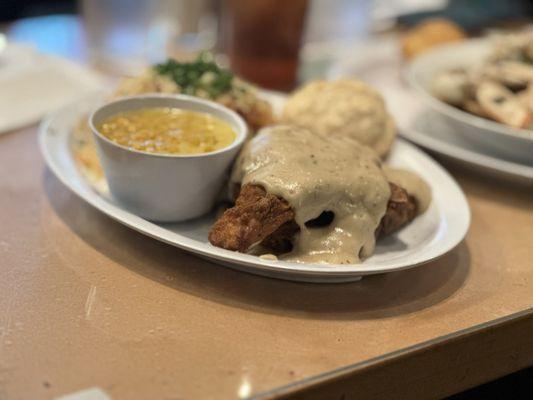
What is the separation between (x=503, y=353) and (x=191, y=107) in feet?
3.13

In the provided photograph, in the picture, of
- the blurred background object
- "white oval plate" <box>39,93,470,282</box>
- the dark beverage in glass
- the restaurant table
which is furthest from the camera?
the blurred background object

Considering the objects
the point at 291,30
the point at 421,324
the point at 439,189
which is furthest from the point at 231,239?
the point at 291,30

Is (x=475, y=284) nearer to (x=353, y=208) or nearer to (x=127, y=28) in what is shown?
(x=353, y=208)

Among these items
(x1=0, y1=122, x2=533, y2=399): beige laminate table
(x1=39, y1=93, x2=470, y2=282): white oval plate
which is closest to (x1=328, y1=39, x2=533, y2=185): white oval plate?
(x1=39, y1=93, x2=470, y2=282): white oval plate

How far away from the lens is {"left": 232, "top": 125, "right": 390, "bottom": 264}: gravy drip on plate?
1.28 metres

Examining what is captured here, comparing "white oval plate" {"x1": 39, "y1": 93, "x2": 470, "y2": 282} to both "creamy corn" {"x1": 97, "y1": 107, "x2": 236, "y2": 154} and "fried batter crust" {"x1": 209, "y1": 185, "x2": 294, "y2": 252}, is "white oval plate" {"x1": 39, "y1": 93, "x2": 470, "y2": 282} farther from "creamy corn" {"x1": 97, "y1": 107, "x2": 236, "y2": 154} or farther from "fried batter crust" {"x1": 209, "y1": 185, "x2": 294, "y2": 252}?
"creamy corn" {"x1": 97, "y1": 107, "x2": 236, "y2": 154}

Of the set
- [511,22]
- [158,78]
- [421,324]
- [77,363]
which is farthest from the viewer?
[511,22]

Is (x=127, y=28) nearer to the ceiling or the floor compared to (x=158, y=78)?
nearer to the floor

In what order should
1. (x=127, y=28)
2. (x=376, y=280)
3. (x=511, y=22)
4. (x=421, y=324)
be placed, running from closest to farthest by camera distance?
(x=421, y=324) < (x=376, y=280) < (x=127, y=28) < (x=511, y=22)

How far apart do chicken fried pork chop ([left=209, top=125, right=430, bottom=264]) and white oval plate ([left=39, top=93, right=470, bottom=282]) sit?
5cm

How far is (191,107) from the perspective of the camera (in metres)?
1.60

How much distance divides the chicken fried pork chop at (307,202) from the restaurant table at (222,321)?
3.8 inches

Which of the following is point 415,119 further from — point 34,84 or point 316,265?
point 34,84

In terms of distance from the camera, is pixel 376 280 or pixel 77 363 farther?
pixel 376 280
